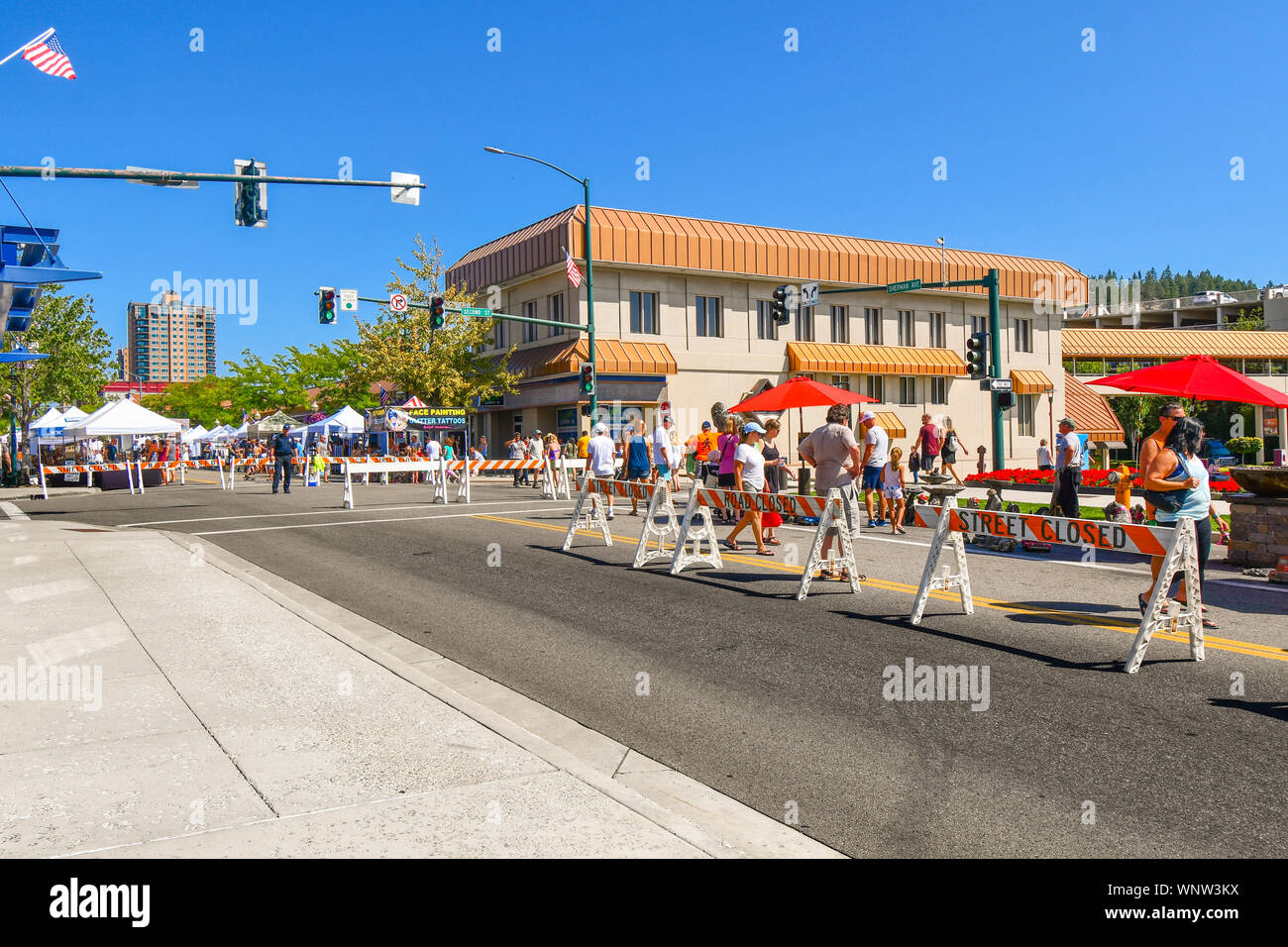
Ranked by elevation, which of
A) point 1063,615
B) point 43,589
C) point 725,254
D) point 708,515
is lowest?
point 1063,615

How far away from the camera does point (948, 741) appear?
528 cm

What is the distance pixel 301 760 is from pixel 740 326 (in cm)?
3858

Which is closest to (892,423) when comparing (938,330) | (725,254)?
(938,330)

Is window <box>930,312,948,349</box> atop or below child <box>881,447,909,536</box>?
atop

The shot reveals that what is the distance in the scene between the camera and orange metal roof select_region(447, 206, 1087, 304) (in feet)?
126

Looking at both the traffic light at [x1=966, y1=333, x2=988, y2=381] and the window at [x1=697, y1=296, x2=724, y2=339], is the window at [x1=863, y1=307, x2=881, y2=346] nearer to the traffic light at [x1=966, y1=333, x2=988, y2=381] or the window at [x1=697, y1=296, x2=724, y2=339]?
the window at [x1=697, y1=296, x2=724, y2=339]

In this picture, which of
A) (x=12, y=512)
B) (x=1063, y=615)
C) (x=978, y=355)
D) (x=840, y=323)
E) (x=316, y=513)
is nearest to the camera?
(x=1063, y=615)

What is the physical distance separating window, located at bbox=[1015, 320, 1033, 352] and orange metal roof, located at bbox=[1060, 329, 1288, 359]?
16973 mm

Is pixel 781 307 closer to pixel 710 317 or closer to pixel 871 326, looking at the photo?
pixel 710 317

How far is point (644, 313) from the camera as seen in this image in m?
39.8

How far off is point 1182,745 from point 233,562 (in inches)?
463

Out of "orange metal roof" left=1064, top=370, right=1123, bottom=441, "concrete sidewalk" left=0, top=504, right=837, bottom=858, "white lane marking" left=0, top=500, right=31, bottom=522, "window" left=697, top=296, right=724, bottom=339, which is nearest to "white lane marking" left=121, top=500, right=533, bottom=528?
"white lane marking" left=0, top=500, right=31, bottom=522
